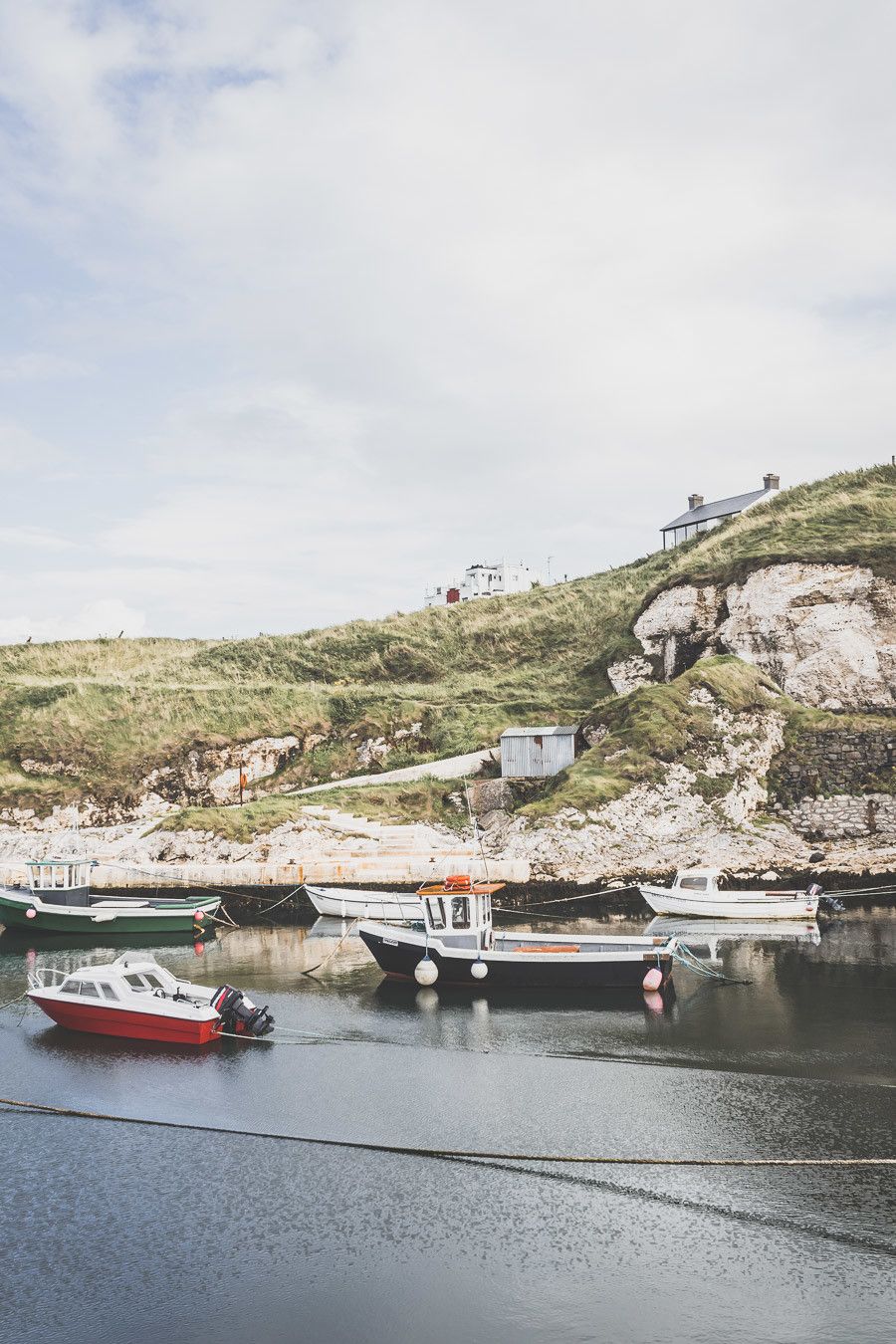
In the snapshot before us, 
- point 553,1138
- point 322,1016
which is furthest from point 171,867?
point 553,1138

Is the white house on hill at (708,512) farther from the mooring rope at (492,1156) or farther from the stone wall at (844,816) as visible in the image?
the mooring rope at (492,1156)

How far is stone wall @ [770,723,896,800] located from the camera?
51906 mm

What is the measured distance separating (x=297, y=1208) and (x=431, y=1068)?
7324 mm

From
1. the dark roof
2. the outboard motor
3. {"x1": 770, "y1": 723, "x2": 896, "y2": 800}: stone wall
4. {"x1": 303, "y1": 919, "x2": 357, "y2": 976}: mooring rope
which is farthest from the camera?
the dark roof

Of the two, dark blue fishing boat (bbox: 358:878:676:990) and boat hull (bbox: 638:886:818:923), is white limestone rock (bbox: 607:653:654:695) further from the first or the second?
dark blue fishing boat (bbox: 358:878:676:990)

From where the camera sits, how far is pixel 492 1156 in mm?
19484

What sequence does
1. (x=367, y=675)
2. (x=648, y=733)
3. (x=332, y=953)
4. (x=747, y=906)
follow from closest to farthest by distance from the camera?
(x=332, y=953) < (x=747, y=906) < (x=648, y=733) < (x=367, y=675)

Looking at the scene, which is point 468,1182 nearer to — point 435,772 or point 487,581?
point 435,772

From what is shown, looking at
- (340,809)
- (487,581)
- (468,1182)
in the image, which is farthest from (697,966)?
(487,581)

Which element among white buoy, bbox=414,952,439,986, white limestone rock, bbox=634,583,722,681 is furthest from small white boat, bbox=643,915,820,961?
white limestone rock, bbox=634,583,722,681

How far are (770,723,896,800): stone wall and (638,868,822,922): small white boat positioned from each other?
39.5 feet

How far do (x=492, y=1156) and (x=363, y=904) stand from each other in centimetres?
2304

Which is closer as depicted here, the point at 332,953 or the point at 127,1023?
the point at 127,1023

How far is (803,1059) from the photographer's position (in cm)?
2417
